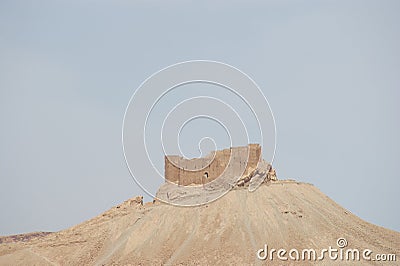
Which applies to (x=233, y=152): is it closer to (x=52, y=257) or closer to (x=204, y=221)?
(x=204, y=221)

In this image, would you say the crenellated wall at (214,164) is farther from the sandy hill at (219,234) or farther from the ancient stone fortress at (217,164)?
the sandy hill at (219,234)

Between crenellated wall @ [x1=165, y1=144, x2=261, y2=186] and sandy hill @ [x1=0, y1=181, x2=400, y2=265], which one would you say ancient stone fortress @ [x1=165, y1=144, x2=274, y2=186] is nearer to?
crenellated wall @ [x1=165, y1=144, x2=261, y2=186]

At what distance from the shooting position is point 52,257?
63.9 meters

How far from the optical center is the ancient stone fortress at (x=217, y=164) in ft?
236

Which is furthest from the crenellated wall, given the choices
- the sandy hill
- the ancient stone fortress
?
the sandy hill

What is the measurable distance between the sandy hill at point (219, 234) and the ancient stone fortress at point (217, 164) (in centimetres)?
351

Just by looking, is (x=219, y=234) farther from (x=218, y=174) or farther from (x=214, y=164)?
(x=214, y=164)

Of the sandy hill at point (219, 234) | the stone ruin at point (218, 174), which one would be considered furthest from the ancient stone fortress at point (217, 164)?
the sandy hill at point (219, 234)

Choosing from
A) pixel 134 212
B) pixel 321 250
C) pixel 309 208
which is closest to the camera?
pixel 321 250

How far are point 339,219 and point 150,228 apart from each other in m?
24.0

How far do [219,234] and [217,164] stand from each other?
13.9m

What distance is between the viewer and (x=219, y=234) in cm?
6097

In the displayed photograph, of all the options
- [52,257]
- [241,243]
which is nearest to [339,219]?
[241,243]

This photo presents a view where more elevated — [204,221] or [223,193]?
[223,193]
